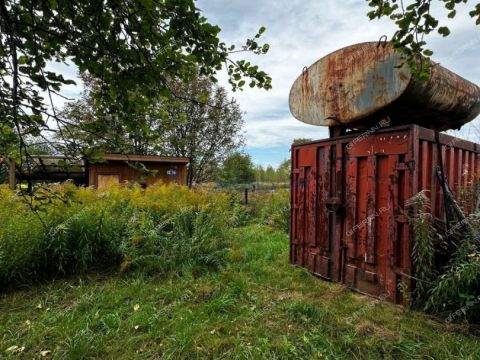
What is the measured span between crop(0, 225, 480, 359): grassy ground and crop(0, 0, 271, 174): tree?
1725 mm

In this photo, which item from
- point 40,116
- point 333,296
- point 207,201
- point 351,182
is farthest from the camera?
point 207,201

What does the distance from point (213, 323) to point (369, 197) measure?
2201mm

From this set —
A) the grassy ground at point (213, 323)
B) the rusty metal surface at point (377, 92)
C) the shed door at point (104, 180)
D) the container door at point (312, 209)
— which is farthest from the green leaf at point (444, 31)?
the shed door at point (104, 180)

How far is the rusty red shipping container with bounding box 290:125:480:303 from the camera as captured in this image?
3.09 meters

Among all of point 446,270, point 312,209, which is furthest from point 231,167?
point 446,270

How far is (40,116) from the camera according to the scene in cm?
158

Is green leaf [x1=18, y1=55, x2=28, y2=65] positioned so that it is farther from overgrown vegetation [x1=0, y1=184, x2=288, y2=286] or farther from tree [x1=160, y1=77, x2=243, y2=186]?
tree [x1=160, y1=77, x2=243, y2=186]

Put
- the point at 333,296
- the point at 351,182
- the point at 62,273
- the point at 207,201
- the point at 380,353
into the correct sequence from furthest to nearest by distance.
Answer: the point at 207,201, the point at 62,273, the point at 351,182, the point at 333,296, the point at 380,353

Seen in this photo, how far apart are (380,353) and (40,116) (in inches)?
112

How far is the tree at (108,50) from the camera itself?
1.56 meters

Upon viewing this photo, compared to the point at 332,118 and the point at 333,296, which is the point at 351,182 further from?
the point at 333,296

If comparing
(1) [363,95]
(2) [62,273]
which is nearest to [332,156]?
(1) [363,95]

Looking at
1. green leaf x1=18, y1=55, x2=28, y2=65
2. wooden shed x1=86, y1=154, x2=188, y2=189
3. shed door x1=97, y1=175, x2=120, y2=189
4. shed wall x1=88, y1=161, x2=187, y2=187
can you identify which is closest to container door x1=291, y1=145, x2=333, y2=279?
green leaf x1=18, y1=55, x2=28, y2=65

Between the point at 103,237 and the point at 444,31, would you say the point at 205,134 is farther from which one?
the point at 444,31
